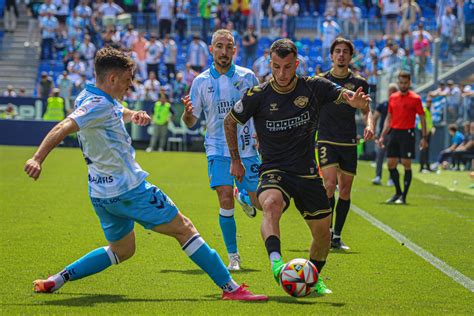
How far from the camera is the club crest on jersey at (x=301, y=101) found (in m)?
8.23

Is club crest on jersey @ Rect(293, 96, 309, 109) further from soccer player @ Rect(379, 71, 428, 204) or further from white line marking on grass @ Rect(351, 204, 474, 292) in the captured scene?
soccer player @ Rect(379, 71, 428, 204)

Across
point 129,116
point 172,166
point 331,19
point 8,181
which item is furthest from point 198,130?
point 129,116

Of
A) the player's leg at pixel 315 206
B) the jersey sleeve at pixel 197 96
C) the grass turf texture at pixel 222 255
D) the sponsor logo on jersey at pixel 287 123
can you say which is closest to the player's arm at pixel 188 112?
the jersey sleeve at pixel 197 96

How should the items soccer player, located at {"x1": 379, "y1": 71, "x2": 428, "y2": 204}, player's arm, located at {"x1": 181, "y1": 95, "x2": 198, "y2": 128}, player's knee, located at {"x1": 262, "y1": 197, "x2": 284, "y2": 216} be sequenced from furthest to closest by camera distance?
soccer player, located at {"x1": 379, "y1": 71, "x2": 428, "y2": 204} → player's arm, located at {"x1": 181, "y1": 95, "x2": 198, "y2": 128} → player's knee, located at {"x1": 262, "y1": 197, "x2": 284, "y2": 216}

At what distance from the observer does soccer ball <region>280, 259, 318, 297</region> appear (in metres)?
7.40

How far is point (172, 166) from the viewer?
27.6 metres

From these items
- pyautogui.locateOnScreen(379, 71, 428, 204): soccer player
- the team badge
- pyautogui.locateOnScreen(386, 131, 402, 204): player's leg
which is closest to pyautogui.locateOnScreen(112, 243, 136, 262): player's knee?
the team badge

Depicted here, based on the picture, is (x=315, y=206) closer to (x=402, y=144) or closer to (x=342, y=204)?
(x=342, y=204)

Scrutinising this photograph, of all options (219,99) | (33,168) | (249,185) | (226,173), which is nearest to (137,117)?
(33,168)

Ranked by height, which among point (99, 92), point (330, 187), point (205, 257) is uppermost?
point (99, 92)

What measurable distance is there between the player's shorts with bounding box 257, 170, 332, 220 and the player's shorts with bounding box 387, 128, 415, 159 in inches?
397

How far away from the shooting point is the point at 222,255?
10.7m

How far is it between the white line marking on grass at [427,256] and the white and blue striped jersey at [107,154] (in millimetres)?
3138

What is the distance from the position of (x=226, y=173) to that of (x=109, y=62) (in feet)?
9.04
